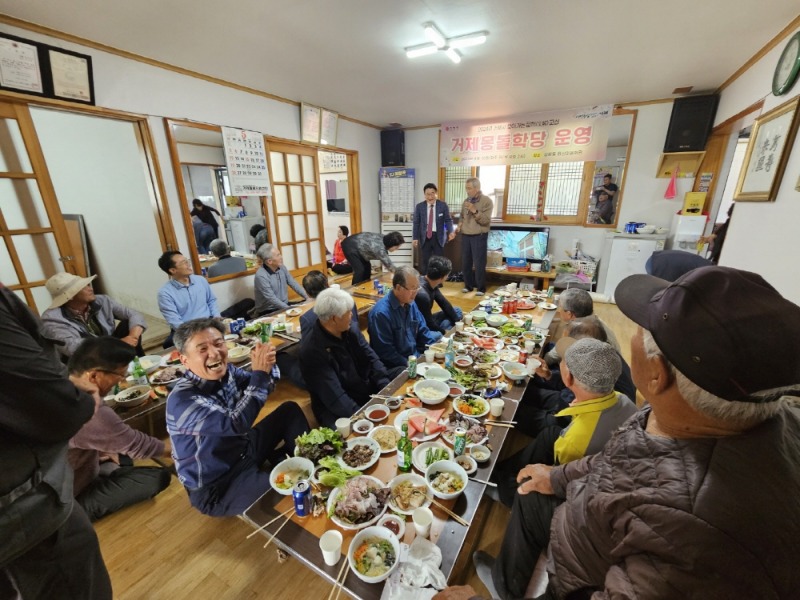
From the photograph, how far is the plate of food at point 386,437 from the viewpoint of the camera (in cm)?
151

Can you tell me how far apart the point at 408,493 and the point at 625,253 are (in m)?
5.58

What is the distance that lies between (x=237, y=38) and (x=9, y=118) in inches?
77.8

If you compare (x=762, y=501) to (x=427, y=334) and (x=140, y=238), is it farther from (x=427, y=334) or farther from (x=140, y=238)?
(x=140, y=238)

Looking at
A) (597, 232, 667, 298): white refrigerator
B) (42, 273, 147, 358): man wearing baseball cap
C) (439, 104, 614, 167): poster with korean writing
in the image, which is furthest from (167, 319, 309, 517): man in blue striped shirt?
(439, 104, 614, 167): poster with korean writing

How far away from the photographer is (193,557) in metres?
1.71

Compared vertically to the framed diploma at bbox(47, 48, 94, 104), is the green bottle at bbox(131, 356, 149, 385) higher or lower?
lower

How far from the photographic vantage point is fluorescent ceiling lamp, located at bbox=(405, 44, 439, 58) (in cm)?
302

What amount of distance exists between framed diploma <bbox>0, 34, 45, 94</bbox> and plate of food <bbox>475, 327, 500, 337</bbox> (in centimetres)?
420

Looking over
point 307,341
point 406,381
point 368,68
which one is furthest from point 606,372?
point 368,68

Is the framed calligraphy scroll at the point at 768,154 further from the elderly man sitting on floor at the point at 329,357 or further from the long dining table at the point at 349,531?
the elderly man sitting on floor at the point at 329,357

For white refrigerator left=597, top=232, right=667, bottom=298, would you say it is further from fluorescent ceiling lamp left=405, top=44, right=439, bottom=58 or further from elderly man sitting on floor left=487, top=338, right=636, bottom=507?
elderly man sitting on floor left=487, top=338, right=636, bottom=507

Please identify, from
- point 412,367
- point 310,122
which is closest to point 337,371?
point 412,367

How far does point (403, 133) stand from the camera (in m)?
6.68

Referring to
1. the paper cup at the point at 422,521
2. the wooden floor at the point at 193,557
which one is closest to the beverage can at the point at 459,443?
the paper cup at the point at 422,521
